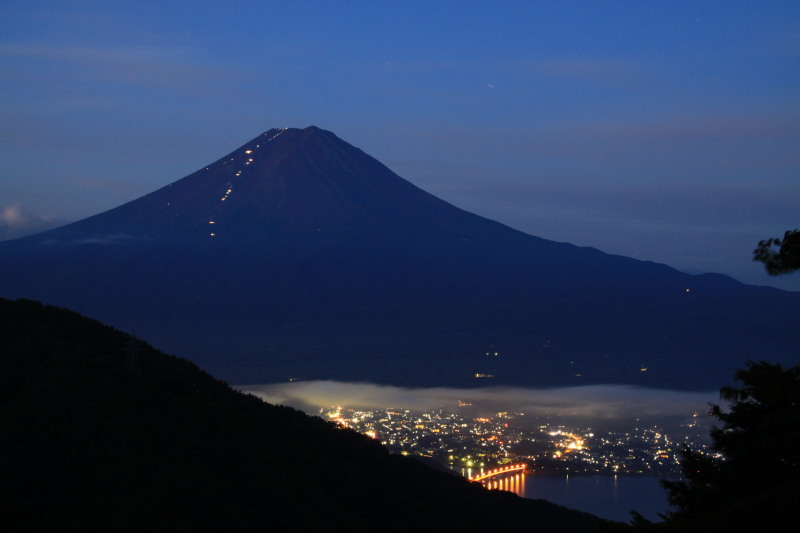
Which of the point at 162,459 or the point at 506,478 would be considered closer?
the point at 162,459

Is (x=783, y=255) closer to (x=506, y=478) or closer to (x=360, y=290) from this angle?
(x=506, y=478)

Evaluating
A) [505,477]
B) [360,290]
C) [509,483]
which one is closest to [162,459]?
[509,483]

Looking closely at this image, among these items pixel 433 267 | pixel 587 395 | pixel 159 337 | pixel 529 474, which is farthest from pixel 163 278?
pixel 529 474

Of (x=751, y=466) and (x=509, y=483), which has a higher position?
(x=751, y=466)

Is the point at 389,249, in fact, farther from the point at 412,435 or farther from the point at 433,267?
the point at 412,435

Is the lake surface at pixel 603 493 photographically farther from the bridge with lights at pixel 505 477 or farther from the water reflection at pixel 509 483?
the bridge with lights at pixel 505 477
